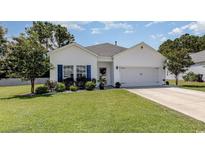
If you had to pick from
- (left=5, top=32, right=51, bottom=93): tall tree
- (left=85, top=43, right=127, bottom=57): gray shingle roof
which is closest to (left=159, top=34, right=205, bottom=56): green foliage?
(left=85, top=43, right=127, bottom=57): gray shingle roof

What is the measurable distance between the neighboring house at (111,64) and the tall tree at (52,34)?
19.1 m

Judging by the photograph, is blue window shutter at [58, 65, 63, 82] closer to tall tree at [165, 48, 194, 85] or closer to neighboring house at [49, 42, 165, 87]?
neighboring house at [49, 42, 165, 87]

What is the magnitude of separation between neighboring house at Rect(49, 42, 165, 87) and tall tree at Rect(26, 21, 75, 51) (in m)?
19.1

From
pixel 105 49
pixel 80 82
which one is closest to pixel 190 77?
pixel 105 49

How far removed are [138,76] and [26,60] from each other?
37.8 ft

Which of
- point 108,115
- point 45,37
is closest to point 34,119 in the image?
point 108,115

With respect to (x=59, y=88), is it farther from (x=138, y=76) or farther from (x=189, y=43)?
(x=189, y=43)

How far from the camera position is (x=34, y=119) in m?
7.92

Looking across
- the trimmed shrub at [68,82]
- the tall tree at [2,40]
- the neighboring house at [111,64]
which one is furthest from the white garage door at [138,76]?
the tall tree at [2,40]

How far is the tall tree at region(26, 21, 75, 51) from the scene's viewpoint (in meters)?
40.0

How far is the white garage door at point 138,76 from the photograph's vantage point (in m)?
22.1

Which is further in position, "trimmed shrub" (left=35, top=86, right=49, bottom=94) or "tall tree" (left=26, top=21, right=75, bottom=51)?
"tall tree" (left=26, top=21, right=75, bottom=51)
